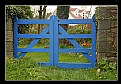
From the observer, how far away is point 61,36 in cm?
560

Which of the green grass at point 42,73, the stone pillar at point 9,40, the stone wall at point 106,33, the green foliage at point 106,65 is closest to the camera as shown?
the green grass at point 42,73

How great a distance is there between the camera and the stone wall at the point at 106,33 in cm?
538

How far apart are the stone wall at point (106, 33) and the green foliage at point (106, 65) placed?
153mm

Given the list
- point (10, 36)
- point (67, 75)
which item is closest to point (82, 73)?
point (67, 75)

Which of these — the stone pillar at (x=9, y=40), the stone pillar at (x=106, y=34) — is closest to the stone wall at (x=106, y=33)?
the stone pillar at (x=106, y=34)

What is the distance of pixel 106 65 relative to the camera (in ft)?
16.9

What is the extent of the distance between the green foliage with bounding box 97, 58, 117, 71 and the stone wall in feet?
0.50

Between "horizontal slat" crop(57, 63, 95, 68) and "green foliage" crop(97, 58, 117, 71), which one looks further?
"horizontal slat" crop(57, 63, 95, 68)

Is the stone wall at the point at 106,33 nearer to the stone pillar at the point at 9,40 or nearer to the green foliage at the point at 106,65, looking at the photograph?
the green foliage at the point at 106,65

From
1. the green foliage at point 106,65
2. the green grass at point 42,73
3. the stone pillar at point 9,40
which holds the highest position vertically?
the stone pillar at point 9,40

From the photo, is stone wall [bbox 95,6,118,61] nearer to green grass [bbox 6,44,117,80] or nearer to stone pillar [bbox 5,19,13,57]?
green grass [bbox 6,44,117,80]

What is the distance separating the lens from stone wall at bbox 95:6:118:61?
538cm

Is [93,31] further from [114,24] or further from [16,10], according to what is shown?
[16,10]

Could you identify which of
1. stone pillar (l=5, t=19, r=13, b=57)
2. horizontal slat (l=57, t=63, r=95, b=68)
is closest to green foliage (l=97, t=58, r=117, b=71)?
horizontal slat (l=57, t=63, r=95, b=68)
